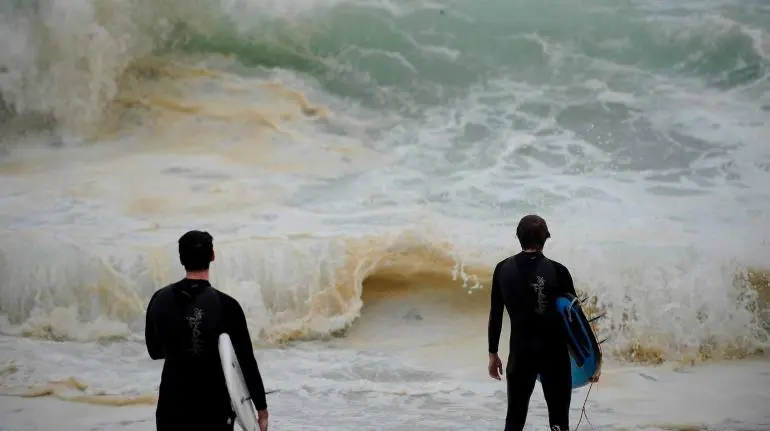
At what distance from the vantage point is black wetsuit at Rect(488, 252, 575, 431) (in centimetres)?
216

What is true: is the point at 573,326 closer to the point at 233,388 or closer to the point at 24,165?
the point at 233,388

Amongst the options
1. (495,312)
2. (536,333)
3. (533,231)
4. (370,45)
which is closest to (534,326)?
(536,333)

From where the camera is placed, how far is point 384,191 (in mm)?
3508

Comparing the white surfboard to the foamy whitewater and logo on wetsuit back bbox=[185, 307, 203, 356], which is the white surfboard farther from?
the foamy whitewater

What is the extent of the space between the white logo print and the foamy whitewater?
88 centimetres

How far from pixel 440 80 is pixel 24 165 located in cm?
189

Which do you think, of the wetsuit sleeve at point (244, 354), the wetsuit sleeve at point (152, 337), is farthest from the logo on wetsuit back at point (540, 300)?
the wetsuit sleeve at point (152, 337)

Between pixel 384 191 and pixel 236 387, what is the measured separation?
71.5 inches

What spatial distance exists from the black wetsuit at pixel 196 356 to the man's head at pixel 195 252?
40 millimetres

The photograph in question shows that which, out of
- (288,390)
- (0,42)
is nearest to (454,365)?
(288,390)

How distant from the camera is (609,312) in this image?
3330 mm

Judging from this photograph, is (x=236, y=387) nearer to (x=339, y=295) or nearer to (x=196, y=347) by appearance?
(x=196, y=347)

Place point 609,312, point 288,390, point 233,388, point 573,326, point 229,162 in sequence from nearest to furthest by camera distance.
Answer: point 233,388
point 573,326
point 288,390
point 609,312
point 229,162

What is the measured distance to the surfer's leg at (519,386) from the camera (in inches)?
85.5
